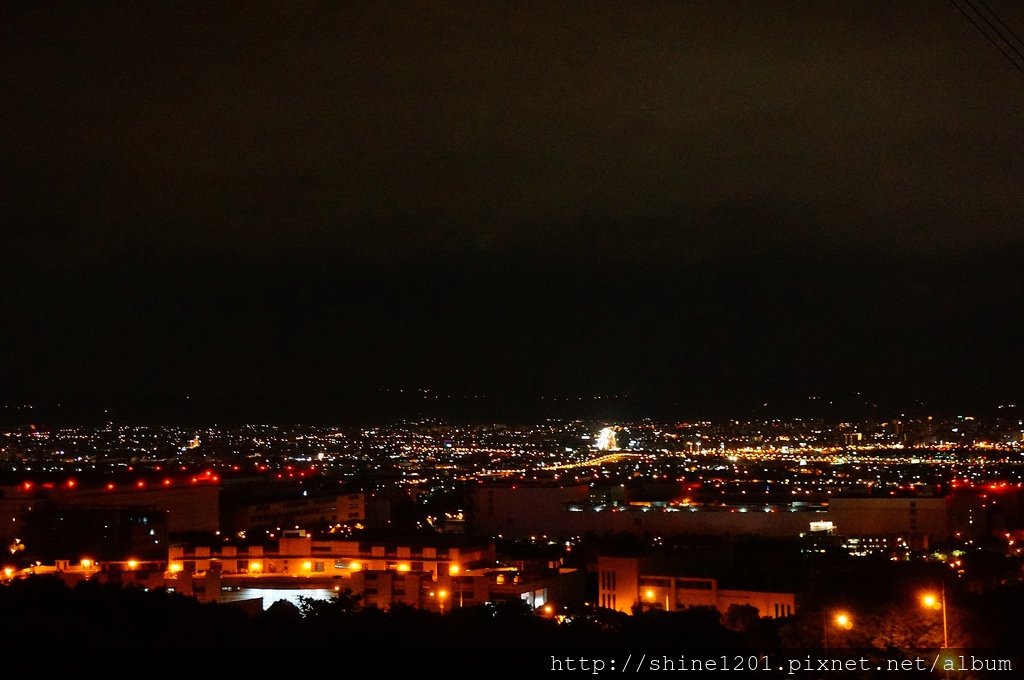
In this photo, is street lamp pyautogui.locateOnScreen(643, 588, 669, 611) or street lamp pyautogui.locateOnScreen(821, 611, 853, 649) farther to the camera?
street lamp pyautogui.locateOnScreen(643, 588, 669, 611)

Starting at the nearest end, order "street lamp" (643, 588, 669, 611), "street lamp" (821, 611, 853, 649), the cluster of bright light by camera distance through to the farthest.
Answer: "street lamp" (821, 611, 853, 649)
"street lamp" (643, 588, 669, 611)
the cluster of bright light

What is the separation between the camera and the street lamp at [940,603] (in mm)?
7711

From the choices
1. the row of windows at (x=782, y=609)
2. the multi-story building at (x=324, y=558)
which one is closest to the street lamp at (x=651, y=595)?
the row of windows at (x=782, y=609)

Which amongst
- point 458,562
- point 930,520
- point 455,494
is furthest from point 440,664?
point 455,494

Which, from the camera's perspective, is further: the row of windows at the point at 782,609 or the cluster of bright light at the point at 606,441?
the cluster of bright light at the point at 606,441

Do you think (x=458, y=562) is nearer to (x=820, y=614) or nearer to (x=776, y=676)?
(x=820, y=614)

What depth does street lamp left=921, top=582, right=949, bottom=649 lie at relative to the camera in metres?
7.71

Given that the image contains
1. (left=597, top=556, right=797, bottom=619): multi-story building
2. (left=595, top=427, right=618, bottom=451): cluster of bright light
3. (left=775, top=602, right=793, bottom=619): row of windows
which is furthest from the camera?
(left=595, top=427, right=618, bottom=451): cluster of bright light

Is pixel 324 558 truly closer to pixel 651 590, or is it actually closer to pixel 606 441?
pixel 651 590

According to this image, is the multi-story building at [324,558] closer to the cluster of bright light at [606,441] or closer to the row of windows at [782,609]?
the row of windows at [782,609]

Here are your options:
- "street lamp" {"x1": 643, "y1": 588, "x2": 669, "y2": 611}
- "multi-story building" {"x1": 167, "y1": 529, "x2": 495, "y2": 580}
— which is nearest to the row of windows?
"street lamp" {"x1": 643, "y1": 588, "x2": 669, "y2": 611}

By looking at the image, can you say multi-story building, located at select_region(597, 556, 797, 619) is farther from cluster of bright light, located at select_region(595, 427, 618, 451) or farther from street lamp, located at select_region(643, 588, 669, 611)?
cluster of bright light, located at select_region(595, 427, 618, 451)

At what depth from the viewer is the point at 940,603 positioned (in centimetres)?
824

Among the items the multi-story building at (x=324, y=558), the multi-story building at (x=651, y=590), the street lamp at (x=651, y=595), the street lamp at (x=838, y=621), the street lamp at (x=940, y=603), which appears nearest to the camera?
the street lamp at (x=940, y=603)
